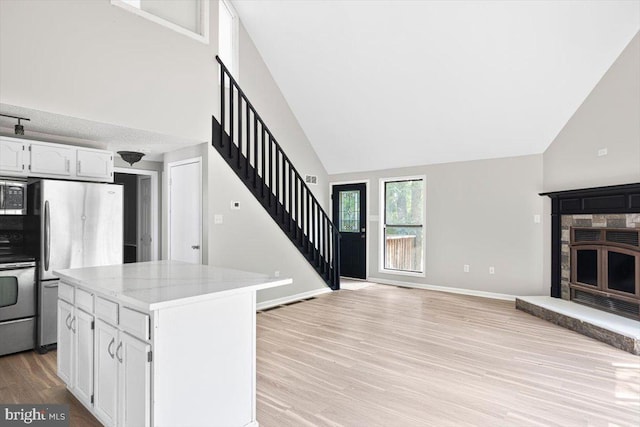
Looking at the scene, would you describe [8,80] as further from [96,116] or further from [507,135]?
[507,135]

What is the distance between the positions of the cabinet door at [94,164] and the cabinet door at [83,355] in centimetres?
224

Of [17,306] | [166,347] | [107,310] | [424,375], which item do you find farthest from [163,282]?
[17,306]

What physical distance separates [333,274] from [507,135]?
11.8 feet

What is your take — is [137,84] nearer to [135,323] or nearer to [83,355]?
[83,355]

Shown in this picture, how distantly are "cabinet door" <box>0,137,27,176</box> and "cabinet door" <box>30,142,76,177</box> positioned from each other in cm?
8

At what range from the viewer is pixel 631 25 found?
3955 millimetres

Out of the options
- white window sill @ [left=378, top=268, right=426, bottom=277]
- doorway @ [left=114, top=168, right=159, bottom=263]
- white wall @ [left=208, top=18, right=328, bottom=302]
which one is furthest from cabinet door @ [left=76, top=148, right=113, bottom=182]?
white window sill @ [left=378, top=268, right=426, bottom=277]

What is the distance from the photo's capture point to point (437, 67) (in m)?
4.96

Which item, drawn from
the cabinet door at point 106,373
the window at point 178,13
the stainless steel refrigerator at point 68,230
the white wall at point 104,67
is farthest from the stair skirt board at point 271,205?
the cabinet door at point 106,373

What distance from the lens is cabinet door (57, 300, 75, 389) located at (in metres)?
2.60

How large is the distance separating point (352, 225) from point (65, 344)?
5.74 metres

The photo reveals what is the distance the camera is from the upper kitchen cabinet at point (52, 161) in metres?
3.67

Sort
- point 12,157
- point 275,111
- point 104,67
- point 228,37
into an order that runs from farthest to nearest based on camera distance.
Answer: point 275,111, point 228,37, point 12,157, point 104,67

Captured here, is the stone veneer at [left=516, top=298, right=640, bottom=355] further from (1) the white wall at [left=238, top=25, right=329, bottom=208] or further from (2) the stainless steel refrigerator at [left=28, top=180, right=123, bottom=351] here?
(2) the stainless steel refrigerator at [left=28, top=180, right=123, bottom=351]
